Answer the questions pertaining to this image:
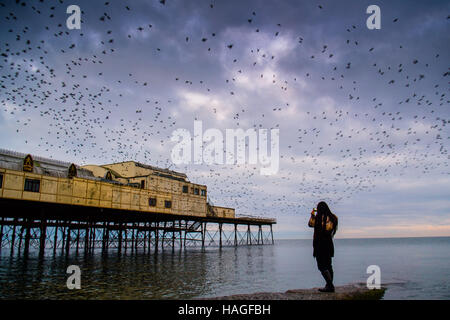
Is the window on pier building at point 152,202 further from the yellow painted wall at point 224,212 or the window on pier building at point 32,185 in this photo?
the yellow painted wall at point 224,212

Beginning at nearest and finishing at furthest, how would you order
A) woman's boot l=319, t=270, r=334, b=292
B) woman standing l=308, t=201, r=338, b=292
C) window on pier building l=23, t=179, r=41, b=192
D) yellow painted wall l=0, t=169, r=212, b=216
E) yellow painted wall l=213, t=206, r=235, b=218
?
woman standing l=308, t=201, r=338, b=292, woman's boot l=319, t=270, r=334, b=292, yellow painted wall l=0, t=169, r=212, b=216, window on pier building l=23, t=179, r=41, b=192, yellow painted wall l=213, t=206, r=235, b=218

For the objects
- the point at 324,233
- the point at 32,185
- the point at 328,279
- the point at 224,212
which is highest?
the point at 32,185

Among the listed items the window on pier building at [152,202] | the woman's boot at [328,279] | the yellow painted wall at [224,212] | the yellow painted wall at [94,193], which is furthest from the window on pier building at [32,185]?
the yellow painted wall at [224,212]

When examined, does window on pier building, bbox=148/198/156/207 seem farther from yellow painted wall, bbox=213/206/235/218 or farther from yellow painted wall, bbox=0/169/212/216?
yellow painted wall, bbox=213/206/235/218

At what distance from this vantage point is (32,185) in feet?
85.4

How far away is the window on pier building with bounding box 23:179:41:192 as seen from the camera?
1009 inches

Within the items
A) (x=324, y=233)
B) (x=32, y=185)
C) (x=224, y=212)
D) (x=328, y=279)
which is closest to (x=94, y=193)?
(x=32, y=185)

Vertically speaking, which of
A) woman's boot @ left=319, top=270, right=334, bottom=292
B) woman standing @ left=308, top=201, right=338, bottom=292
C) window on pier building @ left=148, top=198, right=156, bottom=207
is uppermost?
window on pier building @ left=148, top=198, right=156, bottom=207

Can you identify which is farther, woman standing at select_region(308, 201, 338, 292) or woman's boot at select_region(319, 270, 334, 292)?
woman's boot at select_region(319, 270, 334, 292)

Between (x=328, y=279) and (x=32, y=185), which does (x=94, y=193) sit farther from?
(x=328, y=279)

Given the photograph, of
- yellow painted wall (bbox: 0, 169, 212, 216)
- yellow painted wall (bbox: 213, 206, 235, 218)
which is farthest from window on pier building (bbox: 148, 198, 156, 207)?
yellow painted wall (bbox: 213, 206, 235, 218)
